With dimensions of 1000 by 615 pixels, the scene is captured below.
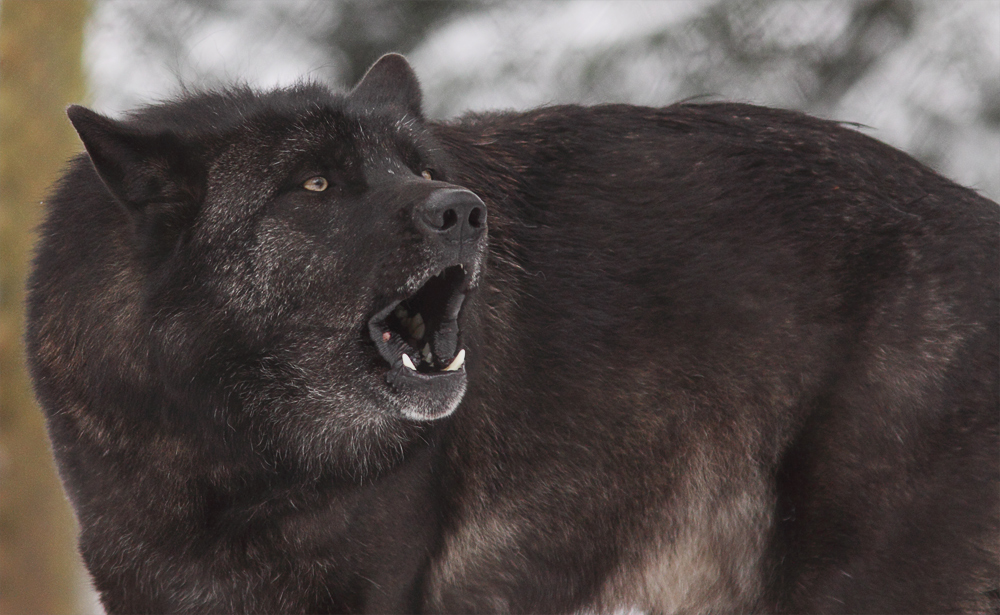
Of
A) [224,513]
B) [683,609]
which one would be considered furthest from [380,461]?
[683,609]

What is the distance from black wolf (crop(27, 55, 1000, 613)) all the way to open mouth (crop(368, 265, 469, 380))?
0.04 feet

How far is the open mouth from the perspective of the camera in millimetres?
3166

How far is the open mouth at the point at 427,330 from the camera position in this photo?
317 centimetres

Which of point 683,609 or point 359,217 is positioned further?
point 683,609

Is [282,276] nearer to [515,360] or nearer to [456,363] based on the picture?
[456,363]

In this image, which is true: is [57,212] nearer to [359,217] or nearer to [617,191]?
[359,217]

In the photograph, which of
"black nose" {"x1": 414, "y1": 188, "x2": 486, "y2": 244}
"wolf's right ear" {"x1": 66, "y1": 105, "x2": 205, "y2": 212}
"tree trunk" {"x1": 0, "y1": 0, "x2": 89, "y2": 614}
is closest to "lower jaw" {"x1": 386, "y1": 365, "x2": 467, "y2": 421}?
"black nose" {"x1": 414, "y1": 188, "x2": 486, "y2": 244}

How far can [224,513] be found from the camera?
3.35 metres

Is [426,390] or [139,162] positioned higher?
[139,162]

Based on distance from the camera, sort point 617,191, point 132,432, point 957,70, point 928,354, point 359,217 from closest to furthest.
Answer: point 359,217
point 132,432
point 928,354
point 617,191
point 957,70

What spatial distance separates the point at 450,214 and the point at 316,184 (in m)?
0.55

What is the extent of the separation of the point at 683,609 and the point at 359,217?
2092 millimetres

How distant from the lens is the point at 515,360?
3764mm

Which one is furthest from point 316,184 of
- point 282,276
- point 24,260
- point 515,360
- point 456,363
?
point 24,260
